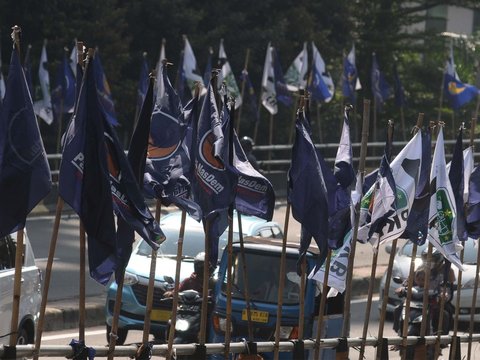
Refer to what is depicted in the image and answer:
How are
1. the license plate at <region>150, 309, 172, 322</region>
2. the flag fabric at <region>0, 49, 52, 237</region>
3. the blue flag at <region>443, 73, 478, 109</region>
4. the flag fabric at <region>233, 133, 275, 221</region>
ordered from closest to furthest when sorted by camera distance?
the flag fabric at <region>0, 49, 52, 237</region>, the flag fabric at <region>233, 133, 275, 221</region>, the license plate at <region>150, 309, 172, 322</region>, the blue flag at <region>443, 73, 478, 109</region>

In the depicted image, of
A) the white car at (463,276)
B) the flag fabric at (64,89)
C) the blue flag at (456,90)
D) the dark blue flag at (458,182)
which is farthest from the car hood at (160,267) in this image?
the blue flag at (456,90)

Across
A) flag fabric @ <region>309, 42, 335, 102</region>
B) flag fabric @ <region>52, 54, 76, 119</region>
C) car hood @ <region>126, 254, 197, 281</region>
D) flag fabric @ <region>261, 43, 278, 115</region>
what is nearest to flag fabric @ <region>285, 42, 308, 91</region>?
flag fabric @ <region>309, 42, 335, 102</region>

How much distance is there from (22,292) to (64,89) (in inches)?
656

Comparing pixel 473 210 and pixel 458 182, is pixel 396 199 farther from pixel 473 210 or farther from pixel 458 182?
pixel 473 210

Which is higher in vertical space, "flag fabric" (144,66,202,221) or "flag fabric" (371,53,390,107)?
"flag fabric" (144,66,202,221)

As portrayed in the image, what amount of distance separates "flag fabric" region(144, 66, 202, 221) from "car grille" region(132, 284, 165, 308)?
16.7ft

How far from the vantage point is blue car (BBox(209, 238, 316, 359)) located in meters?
13.0

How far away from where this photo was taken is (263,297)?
523 inches

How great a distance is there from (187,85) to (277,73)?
269 cm

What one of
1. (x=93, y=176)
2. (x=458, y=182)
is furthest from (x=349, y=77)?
(x=93, y=176)

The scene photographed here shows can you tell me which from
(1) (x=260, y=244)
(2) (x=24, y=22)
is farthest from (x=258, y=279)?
(2) (x=24, y=22)

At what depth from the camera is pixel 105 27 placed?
31656mm

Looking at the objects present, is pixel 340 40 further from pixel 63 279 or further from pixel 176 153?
pixel 176 153

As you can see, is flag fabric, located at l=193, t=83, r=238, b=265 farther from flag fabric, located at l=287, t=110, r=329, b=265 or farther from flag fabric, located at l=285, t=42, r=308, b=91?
flag fabric, located at l=285, t=42, r=308, b=91
